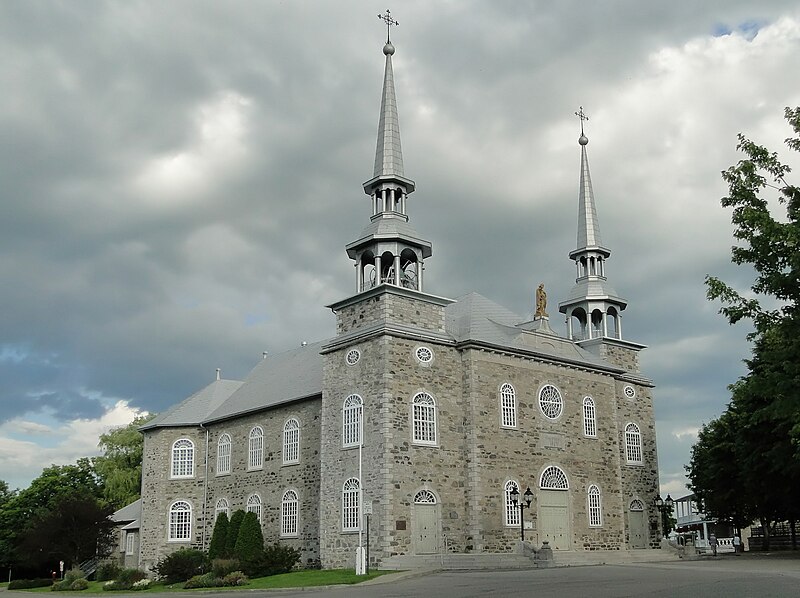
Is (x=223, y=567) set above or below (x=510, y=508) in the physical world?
below

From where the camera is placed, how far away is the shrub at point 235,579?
103 ft

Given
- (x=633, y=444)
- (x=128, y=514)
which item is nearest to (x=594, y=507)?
(x=633, y=444)

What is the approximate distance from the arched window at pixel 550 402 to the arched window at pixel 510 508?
4.06 metres

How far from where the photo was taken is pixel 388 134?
38719 mm

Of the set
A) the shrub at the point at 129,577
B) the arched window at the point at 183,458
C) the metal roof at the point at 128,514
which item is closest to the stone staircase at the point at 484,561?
the shrub at the point at 129,577

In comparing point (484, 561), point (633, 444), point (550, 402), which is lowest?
point (484, 561)

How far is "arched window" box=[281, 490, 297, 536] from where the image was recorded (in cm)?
3956

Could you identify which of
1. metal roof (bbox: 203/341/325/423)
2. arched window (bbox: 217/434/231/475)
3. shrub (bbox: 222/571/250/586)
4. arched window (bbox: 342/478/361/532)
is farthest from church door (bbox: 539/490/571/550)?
arched window (bbox: 217/434/231/475)

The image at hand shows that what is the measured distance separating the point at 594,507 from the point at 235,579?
16603 millimetres

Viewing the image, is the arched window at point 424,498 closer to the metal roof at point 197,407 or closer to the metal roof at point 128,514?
the metal roof at point 197,407

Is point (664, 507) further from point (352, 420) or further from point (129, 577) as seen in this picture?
point (129, 577)

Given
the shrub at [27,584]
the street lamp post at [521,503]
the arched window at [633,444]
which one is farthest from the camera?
the shrub at [27,584]

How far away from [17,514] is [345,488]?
3756 centimetres

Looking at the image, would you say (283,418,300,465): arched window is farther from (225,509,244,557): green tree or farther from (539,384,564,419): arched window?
(539,384,564,419): arched window
